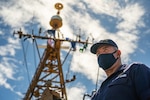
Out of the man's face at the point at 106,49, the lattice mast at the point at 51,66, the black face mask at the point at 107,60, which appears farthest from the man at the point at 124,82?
the lattice mast at the point at 51,66

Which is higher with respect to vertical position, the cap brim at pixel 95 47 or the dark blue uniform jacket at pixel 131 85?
the cap brim at pixel 95 47

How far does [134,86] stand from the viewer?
3.41m

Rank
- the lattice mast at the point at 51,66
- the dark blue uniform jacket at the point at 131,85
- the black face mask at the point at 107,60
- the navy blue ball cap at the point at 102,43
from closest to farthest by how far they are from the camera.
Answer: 1. the dark blue uniform jacket at the point at 131,85
2. the black face mask at the point at 107,60
3. the navy blue ball cap at the point at 102,43
4. the lattice mast at the point at 51,66

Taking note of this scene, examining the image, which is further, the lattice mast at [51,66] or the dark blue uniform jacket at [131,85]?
the lattice mast at [51,66]

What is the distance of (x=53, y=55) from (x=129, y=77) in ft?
65.9

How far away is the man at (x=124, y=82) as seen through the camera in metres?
3.34

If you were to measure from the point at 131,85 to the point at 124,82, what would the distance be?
81mm

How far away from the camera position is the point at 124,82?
346cm

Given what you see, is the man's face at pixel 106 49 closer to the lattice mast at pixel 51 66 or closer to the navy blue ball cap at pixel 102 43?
the navy blue ball cap at pixel 102 43

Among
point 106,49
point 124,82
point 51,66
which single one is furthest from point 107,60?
point 51,66

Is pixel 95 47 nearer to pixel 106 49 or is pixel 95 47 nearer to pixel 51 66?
pixel 106 49

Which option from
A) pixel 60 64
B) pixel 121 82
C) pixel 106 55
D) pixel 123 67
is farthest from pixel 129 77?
pixel 60 64

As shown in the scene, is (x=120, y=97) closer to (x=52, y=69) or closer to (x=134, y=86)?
(x=134, y=86)

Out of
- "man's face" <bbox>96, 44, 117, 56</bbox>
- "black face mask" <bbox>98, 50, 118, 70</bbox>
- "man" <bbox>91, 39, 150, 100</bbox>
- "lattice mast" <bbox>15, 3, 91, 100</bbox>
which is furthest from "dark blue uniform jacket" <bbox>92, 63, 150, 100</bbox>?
"lattice mast" <bbox>15, 3, 91, 100</bbox>
